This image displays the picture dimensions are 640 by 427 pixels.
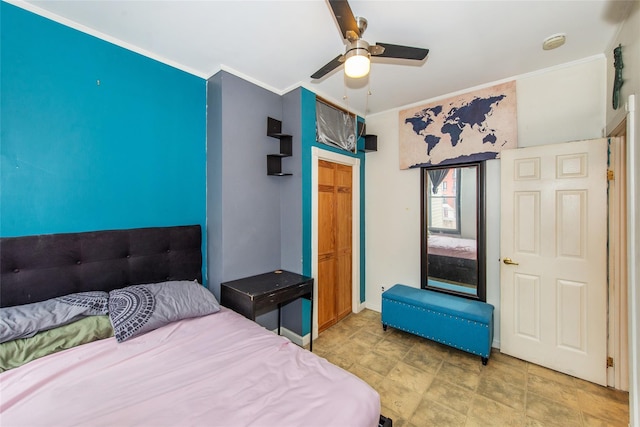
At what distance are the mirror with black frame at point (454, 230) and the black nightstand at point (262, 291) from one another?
160cm

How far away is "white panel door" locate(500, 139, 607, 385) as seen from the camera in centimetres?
213

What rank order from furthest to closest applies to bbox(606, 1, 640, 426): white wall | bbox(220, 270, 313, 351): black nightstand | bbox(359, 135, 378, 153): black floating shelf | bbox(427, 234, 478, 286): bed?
bbox(359, 135, 378, 153): black floating shelf < bbox(427, 234, 478, 286): bed < bbox(220, 270, 313, 351): black nightstand < bbox(606, 1, 640, 426): white wall

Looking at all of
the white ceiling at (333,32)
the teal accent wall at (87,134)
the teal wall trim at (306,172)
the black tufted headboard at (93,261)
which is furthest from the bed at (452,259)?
the teal accent wall at (87,134)

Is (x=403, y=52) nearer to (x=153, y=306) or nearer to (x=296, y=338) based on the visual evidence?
(x=153, y=306)

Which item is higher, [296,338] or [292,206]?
[292,206]

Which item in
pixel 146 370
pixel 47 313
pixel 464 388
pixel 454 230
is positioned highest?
pixel 454 230

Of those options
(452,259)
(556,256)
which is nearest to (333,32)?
(452,259)

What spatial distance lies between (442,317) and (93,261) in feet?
10.2

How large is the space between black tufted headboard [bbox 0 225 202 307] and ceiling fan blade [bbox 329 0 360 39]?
2071 millimetres

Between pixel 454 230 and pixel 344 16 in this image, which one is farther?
pixel 454 230

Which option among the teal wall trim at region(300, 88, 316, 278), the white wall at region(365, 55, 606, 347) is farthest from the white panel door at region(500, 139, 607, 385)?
the teal wall trim at region(300, 88, 316, 278)

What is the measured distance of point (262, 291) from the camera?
7.18 ft

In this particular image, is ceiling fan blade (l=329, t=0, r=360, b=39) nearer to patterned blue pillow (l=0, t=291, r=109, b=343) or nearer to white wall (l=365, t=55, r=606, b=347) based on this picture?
white wall (l=365, t=55, r=606, b=347)

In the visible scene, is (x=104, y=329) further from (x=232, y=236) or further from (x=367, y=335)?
(x=367, y=335)
